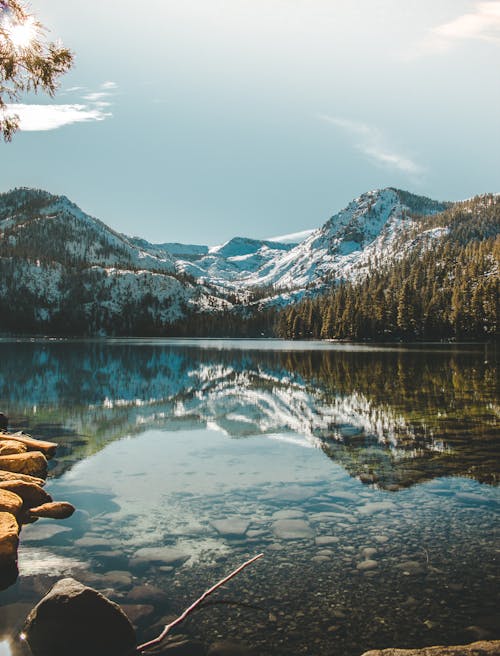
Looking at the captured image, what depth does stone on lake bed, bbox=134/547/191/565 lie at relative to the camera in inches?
398

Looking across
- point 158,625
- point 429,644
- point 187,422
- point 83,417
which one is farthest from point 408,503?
point 83,417

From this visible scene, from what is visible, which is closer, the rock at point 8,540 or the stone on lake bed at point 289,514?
the rock at point 8,540

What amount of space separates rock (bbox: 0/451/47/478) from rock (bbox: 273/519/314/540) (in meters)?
9.59

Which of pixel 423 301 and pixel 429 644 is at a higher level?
pixel 423 301

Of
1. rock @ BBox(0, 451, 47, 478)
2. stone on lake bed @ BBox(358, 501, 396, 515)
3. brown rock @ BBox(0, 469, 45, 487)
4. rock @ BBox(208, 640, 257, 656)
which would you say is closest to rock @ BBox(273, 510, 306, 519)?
stone on lake bed @ BBox(358, 501, 396, 515)

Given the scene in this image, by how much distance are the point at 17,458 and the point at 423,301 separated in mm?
165692

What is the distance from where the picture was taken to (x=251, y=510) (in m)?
13.2

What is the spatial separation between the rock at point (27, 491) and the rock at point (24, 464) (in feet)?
8.35

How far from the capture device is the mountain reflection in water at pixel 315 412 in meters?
18.6

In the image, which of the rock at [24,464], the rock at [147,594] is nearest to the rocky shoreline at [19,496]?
the rock at [24,464]

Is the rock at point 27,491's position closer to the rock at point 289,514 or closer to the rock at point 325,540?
the rock at point 289,514

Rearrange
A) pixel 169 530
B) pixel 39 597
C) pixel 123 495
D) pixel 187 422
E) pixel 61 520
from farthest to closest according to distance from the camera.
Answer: pixel 187 422
pixel 123 495
pixel 61 520
pixel 169 530
pixel 39 597

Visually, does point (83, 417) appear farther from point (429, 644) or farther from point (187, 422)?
point (429, 644)

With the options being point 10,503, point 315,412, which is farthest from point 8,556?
point 315,412
